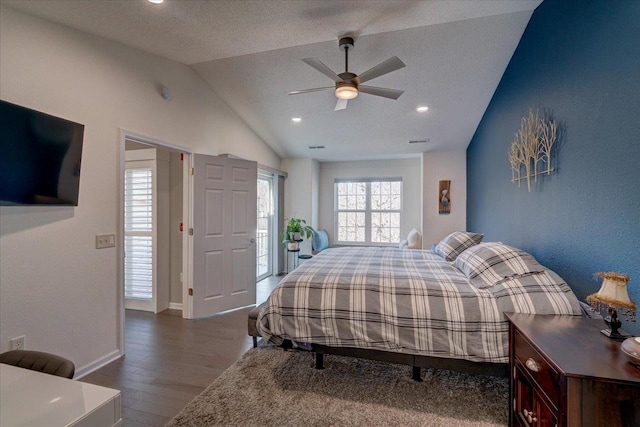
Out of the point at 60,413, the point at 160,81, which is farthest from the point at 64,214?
the point at 60,413

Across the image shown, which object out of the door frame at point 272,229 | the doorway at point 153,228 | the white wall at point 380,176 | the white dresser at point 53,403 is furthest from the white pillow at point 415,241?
the white dresser at point 53,403

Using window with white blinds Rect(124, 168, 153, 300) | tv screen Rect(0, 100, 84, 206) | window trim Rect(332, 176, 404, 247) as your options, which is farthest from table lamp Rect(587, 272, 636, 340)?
window trim Rect(332, 176, 404, 247)

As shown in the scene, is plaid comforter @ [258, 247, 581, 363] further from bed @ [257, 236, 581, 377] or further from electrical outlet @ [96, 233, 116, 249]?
electrical outlet @ [96, 233, 116, 249]

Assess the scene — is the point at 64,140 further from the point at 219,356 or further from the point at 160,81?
the point at 219,356

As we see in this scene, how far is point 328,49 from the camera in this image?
3061 millimetres

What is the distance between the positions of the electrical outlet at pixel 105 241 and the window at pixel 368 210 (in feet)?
15.2

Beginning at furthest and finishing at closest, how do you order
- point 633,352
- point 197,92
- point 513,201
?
point 197,92 < point 513,201 < point 633,352

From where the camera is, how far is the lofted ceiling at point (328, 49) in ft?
7.29

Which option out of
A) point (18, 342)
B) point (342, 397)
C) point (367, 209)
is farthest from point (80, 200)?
point (367, 209)

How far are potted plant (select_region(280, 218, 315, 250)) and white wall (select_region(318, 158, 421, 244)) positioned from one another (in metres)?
0.88

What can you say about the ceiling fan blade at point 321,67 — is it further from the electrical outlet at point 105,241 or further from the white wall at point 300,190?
the white wall at point 300,190

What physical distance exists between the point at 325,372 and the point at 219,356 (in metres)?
1.00

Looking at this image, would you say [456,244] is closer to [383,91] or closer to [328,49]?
[383,91]

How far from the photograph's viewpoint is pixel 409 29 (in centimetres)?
277
